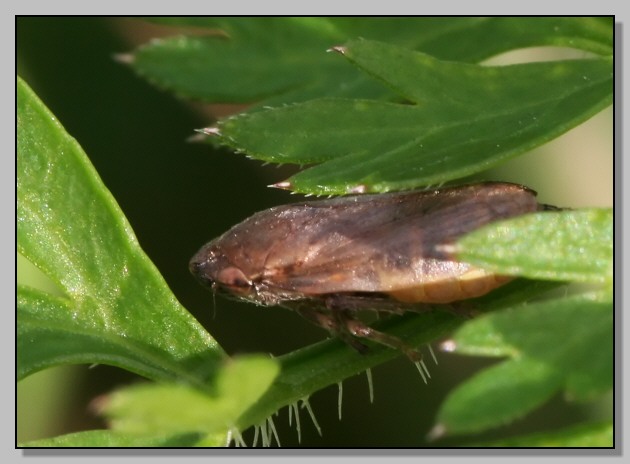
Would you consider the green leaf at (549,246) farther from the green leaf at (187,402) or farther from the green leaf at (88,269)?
the green leaf at (88,269)

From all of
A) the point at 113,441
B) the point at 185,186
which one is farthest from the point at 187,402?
the point at 185,186

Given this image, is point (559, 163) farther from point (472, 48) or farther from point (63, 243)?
point (63, 243)

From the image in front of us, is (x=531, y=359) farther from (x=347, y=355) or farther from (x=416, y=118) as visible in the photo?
(x=416, y=118)

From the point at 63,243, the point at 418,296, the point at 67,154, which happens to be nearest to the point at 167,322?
the point at 63,243

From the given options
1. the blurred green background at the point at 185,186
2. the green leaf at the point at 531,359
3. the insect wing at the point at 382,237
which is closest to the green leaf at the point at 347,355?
the insect wing at the point at 382,237

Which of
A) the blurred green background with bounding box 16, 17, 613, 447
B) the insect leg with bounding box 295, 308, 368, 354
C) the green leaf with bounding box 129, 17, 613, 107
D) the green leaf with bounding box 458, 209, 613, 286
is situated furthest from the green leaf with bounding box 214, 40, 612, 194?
the blurred green background with bounding box 16, 17, 613, 447

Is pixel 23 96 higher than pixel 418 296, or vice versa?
pixel 23 96
